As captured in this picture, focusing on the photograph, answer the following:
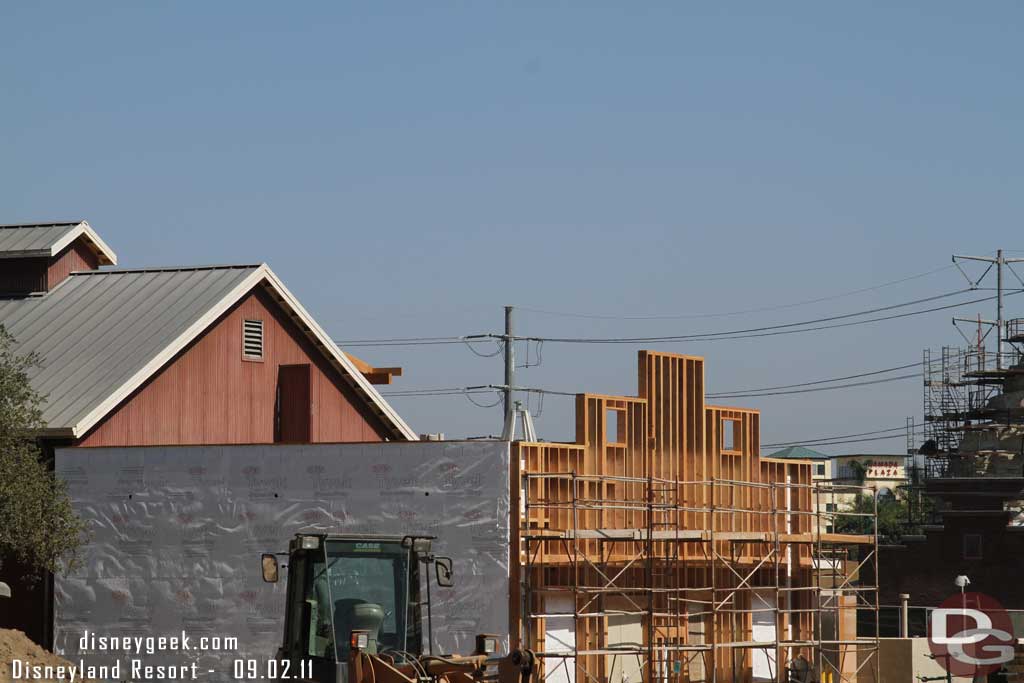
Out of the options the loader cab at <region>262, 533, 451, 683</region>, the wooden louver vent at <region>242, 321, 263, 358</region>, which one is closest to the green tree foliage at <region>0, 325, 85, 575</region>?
the wooden louver vent at <region>242, 321, 263, 358</region>

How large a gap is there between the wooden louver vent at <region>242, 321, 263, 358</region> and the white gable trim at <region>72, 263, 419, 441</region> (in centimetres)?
94

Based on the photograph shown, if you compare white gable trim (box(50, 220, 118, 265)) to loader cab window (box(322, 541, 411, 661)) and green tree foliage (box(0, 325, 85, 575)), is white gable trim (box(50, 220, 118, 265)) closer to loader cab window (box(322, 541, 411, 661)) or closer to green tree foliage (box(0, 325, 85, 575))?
green tree foliage (box(0, 325, 85, 575))

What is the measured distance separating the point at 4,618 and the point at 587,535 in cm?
1387

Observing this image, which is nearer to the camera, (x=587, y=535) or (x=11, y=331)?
(x=587, y=535)

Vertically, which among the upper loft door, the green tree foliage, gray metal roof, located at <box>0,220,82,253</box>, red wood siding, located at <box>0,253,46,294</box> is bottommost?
the green tree foliage

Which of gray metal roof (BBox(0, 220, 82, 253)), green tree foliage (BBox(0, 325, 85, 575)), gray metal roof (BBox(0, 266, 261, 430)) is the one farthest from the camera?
gray metal roof (BBox(0, 220, 82, 253))

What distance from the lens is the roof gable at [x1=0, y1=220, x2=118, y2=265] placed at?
40.2 meters

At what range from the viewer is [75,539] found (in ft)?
103

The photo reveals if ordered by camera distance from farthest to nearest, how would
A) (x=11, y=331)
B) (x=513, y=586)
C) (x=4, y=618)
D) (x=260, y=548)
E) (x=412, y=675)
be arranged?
(x=11, y=331) < (x=4, y=618) < (x=260, y=548) < (x=513, y=586) < (x=412, y=675)

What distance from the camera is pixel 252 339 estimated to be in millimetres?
38219

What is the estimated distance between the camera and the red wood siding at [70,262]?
133 feet

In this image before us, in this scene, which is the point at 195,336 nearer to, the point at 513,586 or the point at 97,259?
the point at 97,259

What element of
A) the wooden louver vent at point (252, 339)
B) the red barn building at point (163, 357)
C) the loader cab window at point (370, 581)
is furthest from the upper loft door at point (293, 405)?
the loader cab window at point (370, 581)

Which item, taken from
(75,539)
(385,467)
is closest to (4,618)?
(75,539)
